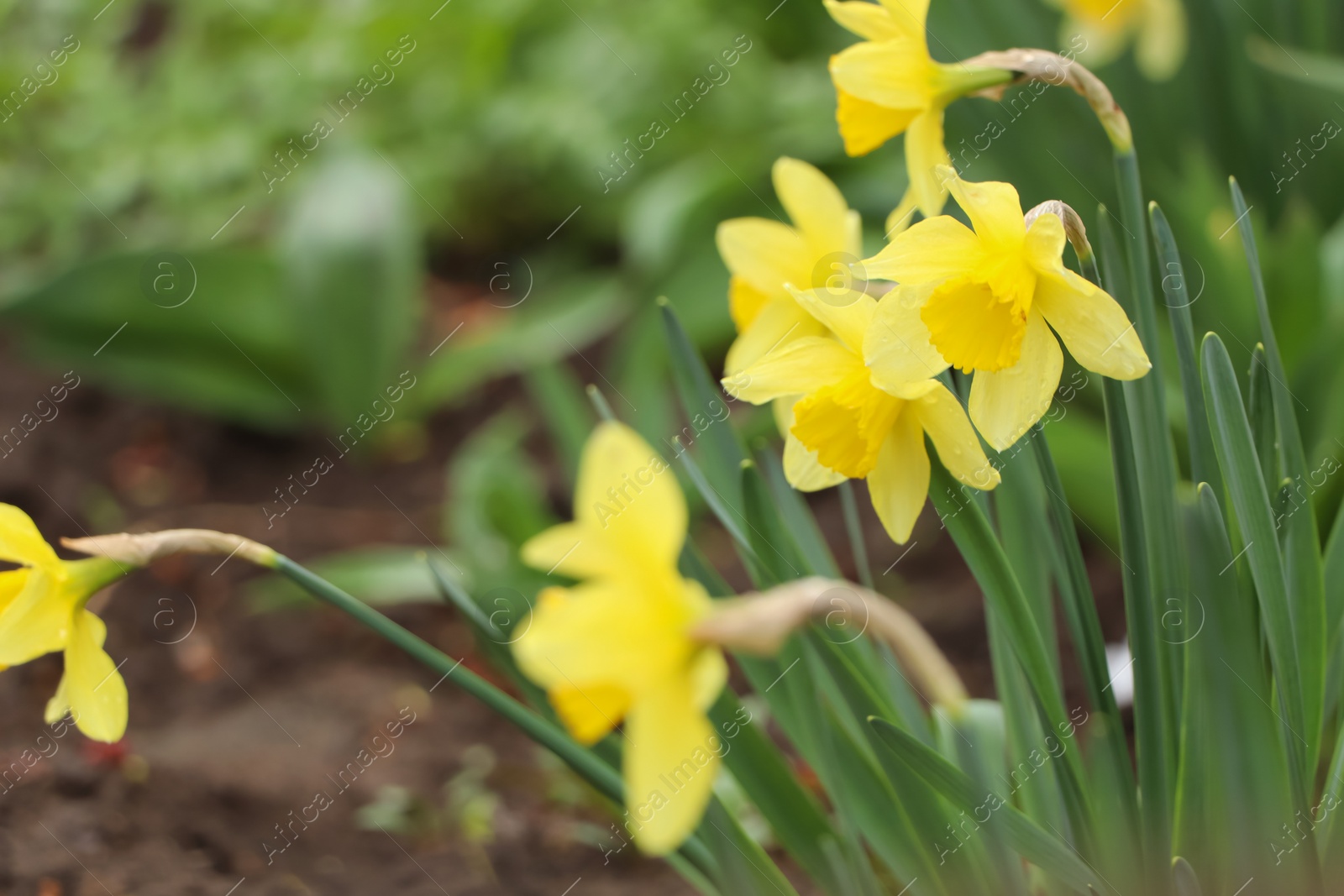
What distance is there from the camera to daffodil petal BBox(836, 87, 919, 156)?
65 centimetres

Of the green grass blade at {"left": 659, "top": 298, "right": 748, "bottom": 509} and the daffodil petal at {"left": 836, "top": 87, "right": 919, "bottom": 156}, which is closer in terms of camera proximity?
the daffodil petal at {"left": 836, "top": 87, "right": 919, "bottom": 156}

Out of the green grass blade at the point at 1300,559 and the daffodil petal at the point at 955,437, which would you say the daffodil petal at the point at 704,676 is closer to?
the daffodil petal at the point at 955,437

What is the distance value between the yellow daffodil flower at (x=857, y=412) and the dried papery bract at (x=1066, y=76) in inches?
6.2

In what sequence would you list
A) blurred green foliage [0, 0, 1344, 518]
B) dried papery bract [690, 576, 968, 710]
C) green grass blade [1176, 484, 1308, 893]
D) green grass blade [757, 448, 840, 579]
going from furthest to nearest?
blurred green foliage [0, 0, 1344, 518]
green grass blade [757, 448, 840, 579]
green grass blade [1176, 484, 1308, 893]
dried papery bract [690, 576, 968, 710]

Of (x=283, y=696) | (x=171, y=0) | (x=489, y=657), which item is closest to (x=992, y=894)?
(x=489, y=657)

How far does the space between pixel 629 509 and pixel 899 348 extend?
0.69 feet

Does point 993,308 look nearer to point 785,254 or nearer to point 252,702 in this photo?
point 785,254

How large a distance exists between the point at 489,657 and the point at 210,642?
1.01 meters

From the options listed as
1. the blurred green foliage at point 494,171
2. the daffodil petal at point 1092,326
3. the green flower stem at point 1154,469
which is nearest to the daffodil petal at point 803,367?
the daffodil petal at point 1092,326

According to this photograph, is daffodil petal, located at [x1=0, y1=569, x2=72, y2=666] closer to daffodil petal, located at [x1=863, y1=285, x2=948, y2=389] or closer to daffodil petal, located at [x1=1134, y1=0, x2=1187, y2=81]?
daffodil petal, located at [x1=863, y1=285, x2=948, y2=389]

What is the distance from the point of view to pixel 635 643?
1.29ft

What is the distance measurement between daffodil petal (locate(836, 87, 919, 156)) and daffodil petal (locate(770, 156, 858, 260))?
6 cm

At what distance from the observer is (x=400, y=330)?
1909 mm

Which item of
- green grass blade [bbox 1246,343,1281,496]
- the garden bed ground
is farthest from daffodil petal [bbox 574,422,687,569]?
the garden bed ground
